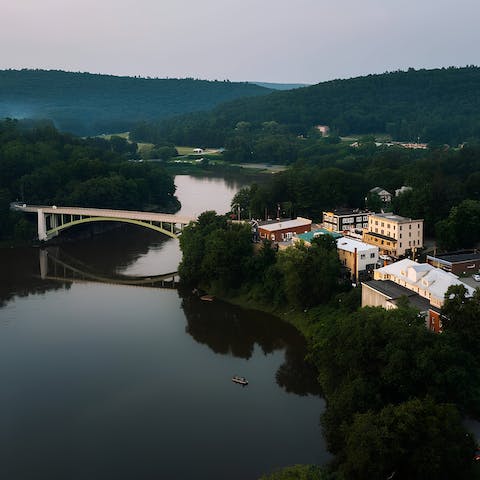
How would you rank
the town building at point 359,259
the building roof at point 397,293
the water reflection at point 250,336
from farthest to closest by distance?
the town building at point 359,259, the water reflection at point 250,336, the building roof at point 397,293

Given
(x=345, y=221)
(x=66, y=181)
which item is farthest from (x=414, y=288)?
(x=66, y=181)

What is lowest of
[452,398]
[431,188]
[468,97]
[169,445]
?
[169,445]

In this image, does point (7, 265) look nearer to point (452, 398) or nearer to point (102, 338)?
point (102, 338)

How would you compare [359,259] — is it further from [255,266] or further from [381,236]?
[255,266]

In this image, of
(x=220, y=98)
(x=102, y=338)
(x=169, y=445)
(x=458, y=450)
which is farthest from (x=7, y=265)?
(x=220, y=98)

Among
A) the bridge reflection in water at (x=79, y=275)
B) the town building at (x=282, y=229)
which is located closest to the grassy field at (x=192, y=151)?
the bridge reflection in water at (x=79, y=275)

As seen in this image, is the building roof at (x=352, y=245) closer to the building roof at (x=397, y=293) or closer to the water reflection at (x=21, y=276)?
the building roof at (x=397, y=293)

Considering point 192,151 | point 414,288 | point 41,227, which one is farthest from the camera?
point 192,151
